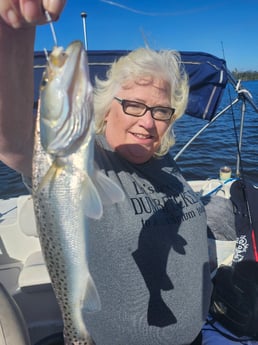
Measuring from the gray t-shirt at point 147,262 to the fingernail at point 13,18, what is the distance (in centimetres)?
104

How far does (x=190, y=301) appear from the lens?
7.18 feet

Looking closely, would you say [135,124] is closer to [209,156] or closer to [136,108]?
[136,108]

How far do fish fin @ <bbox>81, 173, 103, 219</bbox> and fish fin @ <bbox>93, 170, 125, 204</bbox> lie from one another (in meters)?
0.11

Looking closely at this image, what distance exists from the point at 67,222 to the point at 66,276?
245mm

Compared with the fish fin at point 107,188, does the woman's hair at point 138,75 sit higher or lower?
higher

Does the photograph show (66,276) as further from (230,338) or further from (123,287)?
(230,338)

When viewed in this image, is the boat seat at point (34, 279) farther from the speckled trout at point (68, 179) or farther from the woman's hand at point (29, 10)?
the woman's hand at point (29, 10)

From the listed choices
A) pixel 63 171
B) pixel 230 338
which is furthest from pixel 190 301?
pixel 63 171

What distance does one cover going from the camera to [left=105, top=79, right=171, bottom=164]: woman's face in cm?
224

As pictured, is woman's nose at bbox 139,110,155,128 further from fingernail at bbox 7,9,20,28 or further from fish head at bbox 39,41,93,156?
fingernail at bbox 7,9,20,28

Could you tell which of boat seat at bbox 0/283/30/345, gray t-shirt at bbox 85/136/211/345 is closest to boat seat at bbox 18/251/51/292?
boat seat at bbox 0/283/30/345

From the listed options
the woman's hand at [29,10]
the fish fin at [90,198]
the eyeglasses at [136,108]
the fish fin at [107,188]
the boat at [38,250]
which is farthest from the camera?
the eyeglasses at [136,108]

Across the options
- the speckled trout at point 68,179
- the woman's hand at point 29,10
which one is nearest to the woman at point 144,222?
the speckled trout at point 68,179

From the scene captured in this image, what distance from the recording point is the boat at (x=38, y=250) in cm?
195
